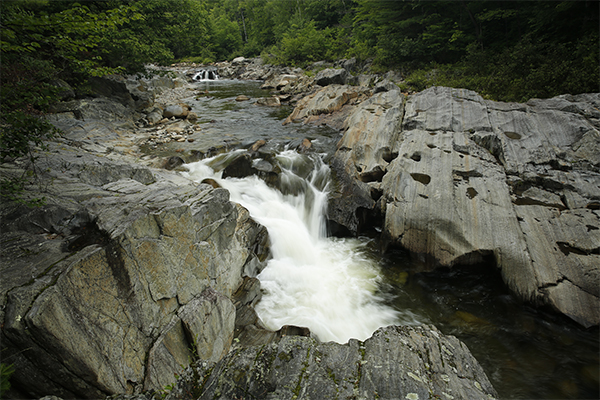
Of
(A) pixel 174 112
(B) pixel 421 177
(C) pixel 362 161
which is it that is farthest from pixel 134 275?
(A) pixel 174 112

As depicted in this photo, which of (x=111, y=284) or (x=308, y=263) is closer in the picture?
(x=111, y=284)

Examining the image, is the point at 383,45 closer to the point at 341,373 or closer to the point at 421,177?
the point at 421,177

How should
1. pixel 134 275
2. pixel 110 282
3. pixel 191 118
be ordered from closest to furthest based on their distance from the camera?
pixel 110 282 → pixel 134 275 → pixel 191 118

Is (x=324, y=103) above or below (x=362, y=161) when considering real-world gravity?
above

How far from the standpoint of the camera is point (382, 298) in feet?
23.8

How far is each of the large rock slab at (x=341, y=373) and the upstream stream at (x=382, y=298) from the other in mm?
2802

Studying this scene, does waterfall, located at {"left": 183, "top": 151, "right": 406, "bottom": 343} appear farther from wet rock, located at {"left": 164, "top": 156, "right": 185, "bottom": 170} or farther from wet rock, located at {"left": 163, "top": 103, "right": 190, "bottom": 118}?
wet rock, located at {"left": 163, "top": 103, "right": 190, "bottom": 118}

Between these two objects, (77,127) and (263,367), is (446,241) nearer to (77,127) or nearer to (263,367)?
(263,367)

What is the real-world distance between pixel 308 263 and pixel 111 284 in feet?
17.9

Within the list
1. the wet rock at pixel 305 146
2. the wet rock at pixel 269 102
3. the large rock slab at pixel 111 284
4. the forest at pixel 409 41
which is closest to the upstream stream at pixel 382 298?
the wet rock at pixel 305 146

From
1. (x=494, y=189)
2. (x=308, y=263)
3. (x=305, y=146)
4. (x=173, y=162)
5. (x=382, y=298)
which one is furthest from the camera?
(x=305, y=146)

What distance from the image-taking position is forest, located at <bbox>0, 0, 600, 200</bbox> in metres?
4.27

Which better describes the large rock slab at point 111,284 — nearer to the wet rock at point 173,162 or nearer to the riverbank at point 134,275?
the riverbank at point 134,275

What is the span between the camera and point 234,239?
6562mm
